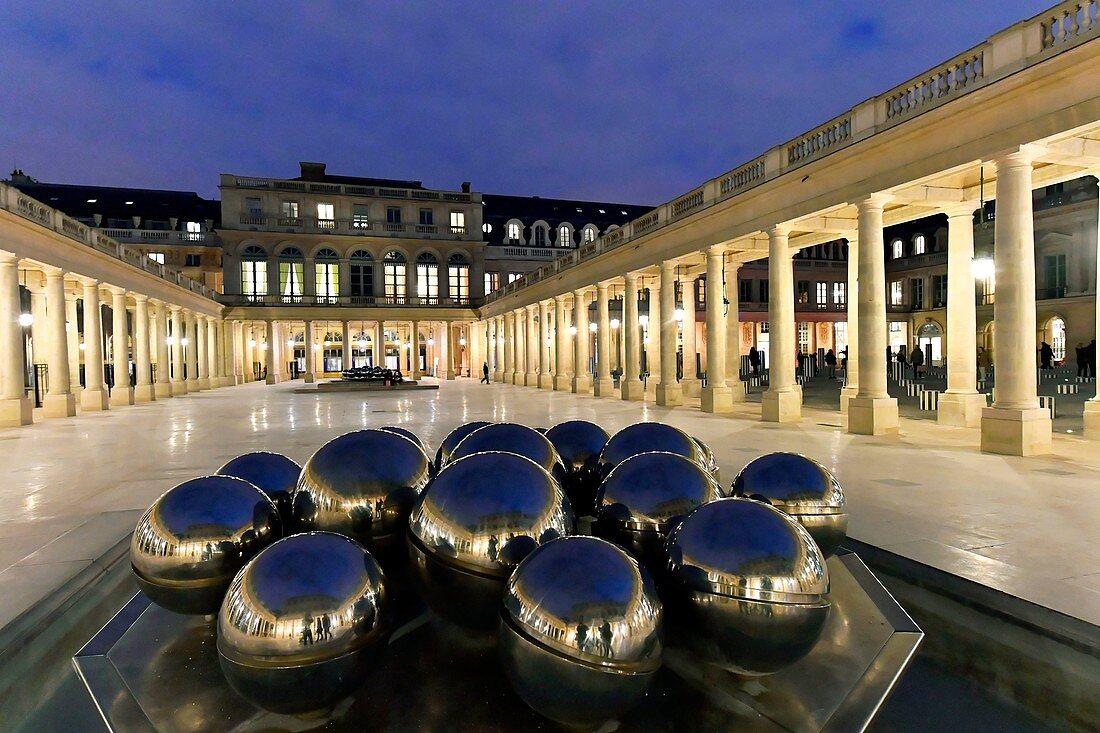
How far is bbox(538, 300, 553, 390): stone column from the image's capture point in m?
42.2

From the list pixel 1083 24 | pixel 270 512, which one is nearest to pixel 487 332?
pixel 1083 24

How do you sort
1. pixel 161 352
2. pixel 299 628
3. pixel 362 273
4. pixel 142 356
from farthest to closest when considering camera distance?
pixel 362 273 < pixel 161 352 < pixel 142 356 < pixel 299 628

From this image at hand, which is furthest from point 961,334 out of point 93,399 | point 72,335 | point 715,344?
point 72,335

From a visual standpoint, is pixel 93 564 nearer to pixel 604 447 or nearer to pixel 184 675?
pixel 184 675

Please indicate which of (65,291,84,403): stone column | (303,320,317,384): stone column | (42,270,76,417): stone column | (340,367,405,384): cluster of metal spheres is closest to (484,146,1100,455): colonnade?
(340,367,405,384): cluster of metal spheres

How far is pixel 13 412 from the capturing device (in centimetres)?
2128

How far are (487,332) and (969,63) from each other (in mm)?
53413

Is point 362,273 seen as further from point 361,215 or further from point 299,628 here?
point 299,628

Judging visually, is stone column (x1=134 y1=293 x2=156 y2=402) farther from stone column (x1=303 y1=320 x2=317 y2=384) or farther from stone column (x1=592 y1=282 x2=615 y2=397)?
stone column (x1=592 y1=282 x2=615 y2=397)

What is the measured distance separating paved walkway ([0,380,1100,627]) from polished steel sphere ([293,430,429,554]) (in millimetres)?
2562

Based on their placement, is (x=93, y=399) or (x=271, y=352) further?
(x=271, y=352)

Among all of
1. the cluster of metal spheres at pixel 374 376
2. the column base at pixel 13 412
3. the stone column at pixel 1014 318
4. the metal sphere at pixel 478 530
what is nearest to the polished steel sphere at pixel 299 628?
the metal sphere at pixel 478 530

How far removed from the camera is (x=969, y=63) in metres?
13.4

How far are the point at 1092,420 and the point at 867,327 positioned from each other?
535cm
